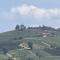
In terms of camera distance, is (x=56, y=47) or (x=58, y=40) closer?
(x=56, y=47)

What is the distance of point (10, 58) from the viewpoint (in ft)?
224

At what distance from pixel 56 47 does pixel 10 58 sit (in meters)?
18.3

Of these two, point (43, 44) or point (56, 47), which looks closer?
point (56, 47)

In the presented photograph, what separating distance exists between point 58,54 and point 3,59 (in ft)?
33.3

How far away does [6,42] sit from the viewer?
315 feet

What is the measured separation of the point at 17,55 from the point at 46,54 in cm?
498

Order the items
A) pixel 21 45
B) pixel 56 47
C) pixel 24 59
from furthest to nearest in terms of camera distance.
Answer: pixel 21 45
pixel 56 47
pixel 24 59

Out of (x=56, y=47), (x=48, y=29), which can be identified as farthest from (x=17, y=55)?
(x=48, y=29)

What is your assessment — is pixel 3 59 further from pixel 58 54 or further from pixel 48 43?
pixel 48 43

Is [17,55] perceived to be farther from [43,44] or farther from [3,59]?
[43,44]

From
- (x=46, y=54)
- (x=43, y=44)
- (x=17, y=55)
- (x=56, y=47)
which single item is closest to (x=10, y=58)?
(x=17, y=55)

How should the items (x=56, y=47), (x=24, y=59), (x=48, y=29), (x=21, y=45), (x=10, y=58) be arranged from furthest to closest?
(x=48, y=29) < (x=21, y=45) < (x=56, y=47) < (x=10, y=58) < (x=24, y=59)

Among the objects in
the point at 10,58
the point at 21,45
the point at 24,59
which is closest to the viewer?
the point at 24,59

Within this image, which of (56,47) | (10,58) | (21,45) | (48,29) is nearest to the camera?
(10,58)
